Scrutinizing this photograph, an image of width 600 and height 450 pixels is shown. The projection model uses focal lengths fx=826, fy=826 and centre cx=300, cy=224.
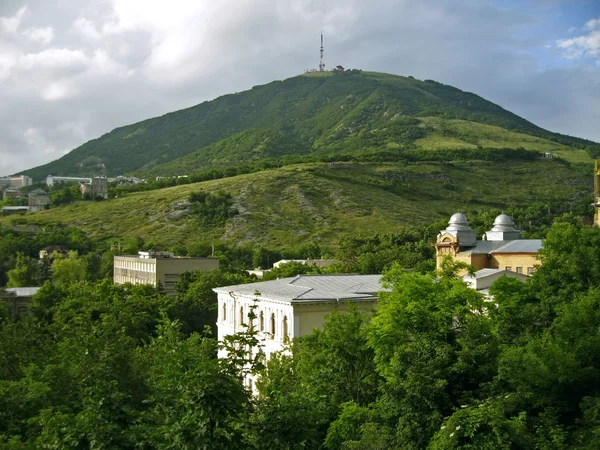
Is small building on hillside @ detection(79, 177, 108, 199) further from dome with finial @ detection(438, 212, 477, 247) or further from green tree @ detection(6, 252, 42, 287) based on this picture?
dome with finial @ detection(438, 212, 477, 247)

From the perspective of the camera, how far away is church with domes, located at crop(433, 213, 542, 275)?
6688cm

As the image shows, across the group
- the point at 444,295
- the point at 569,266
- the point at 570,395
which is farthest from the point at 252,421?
the point at 569,266

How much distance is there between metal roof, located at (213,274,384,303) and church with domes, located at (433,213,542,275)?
13.3 meters

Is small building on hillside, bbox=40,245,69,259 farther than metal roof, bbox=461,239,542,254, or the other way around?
small building on hillside, bbox=40,245,69,259

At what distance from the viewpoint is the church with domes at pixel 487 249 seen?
66875 mm

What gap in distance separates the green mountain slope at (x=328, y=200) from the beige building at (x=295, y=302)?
78666 mm

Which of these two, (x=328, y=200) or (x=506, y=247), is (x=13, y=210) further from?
(x=506, y=247)

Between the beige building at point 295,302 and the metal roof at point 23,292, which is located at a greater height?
the beige building at point 295,302

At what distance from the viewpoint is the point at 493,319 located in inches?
1396

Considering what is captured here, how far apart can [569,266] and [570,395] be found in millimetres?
8145

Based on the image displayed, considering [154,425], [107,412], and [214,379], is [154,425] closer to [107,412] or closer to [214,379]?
[107,412]

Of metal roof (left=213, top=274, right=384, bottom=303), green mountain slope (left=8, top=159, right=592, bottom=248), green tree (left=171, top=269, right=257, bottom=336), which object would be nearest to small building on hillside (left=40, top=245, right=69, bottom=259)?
green mountain slope (left=8, top=159, right=592, bottom=248)

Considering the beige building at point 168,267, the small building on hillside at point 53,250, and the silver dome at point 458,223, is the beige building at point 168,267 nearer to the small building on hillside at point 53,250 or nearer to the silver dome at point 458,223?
the small building on hillside at point 53,250

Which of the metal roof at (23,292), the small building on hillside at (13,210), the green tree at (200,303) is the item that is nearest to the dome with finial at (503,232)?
the green tree at (200,303)
